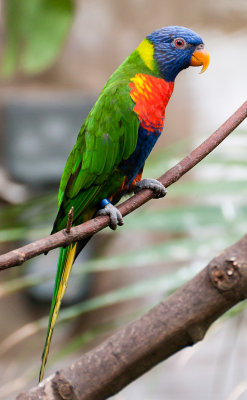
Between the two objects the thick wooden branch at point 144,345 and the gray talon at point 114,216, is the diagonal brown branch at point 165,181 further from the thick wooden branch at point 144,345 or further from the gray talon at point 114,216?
the thick wooden branch at point 144,345

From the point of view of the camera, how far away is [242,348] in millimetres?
2266

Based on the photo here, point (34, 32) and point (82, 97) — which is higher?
point (34, 32)

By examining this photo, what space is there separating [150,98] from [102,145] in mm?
100

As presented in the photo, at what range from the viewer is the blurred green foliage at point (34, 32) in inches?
83.6

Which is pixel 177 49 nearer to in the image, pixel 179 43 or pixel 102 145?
pixel 179 43

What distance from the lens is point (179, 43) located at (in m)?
0.83

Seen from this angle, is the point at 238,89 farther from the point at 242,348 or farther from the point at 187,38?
the point at 187,38

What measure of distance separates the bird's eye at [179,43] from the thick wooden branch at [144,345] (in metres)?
0.29

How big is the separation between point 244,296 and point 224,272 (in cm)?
4

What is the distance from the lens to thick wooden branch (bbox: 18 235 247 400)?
0.77 metres

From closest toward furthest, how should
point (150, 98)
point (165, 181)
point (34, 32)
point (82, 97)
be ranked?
point (165, 181) → point (150, 98) → point (34, 32) → point (82, 97)

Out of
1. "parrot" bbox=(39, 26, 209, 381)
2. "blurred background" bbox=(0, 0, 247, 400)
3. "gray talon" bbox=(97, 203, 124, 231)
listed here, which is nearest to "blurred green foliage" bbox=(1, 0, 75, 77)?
"blurred background" bbox=(0, 0, 247, 400)

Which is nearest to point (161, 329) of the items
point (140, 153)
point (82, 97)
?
point (140, 153)

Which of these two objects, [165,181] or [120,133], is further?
[120,133]
